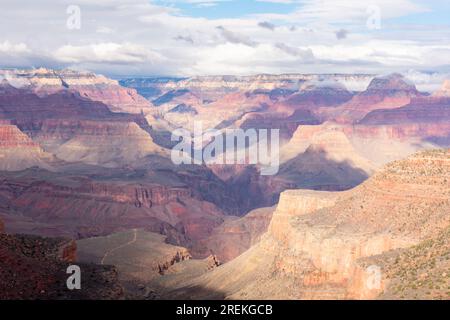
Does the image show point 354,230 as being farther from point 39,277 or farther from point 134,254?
point 134,254

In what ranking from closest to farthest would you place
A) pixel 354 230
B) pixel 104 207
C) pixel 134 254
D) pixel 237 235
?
pixel 354 230 < pixel 134 254 < pixel 237 235 < pixel 104 207

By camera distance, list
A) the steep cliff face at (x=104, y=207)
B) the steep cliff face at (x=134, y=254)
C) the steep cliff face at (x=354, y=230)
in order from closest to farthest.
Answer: the steep cliff face at (x=354, y=230), the steep cliff face at (x=134, y=254), the steep cliff face at (x=104, y=207)

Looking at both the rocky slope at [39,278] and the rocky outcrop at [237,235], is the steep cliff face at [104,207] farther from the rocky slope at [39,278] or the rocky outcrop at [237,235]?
the rocky slope at [39,278]

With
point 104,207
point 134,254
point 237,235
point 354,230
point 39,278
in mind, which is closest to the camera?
point 39,278

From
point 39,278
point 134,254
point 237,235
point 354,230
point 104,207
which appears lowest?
point 104,207

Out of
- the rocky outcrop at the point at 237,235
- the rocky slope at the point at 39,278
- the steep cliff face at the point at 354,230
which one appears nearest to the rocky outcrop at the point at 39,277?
the rocky slope at the point at 39,278

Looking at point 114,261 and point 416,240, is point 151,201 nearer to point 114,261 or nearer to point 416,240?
point 114,261

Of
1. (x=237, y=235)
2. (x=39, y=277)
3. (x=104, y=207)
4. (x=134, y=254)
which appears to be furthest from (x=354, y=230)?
(x=104, y=207)

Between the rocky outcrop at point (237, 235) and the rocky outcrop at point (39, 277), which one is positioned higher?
the rocky outcrop at point (39, 277)
